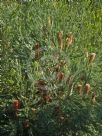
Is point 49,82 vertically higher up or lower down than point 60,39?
lower down

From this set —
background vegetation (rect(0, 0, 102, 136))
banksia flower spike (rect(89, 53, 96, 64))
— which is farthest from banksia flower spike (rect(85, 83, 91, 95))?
banksia flower spike (rect(89, 53, 96, 64))

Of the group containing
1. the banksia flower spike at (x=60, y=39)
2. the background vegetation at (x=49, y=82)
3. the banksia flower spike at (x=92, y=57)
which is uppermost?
the banksia flower spike at (x=60, y=39)

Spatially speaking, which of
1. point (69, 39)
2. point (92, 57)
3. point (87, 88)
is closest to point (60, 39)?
point (69, 39)

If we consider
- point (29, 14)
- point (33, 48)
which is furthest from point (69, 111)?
point (29, 14)

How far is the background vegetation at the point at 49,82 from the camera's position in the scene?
340cm

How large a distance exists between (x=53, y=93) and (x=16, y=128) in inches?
16.0

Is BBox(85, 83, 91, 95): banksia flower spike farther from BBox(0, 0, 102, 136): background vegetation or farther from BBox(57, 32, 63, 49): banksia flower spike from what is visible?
BBox(57, 32, 63, 49): banksia flower spike

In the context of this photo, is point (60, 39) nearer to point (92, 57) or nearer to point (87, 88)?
point (92, 57)

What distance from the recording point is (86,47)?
12.6ft

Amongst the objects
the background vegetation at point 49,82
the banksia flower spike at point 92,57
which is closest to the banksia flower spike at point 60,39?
the background vegetation at point 49,82

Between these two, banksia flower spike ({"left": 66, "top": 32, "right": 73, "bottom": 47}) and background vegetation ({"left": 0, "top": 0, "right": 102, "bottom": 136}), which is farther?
banksia flower spike ({"left": 66, "top": 32, "right": 73, "bottom": 47})

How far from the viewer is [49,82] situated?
11.2ft

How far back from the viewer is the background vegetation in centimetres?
340

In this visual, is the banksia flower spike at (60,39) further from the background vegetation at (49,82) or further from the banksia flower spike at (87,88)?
the banksia flower spike at (87,88)
